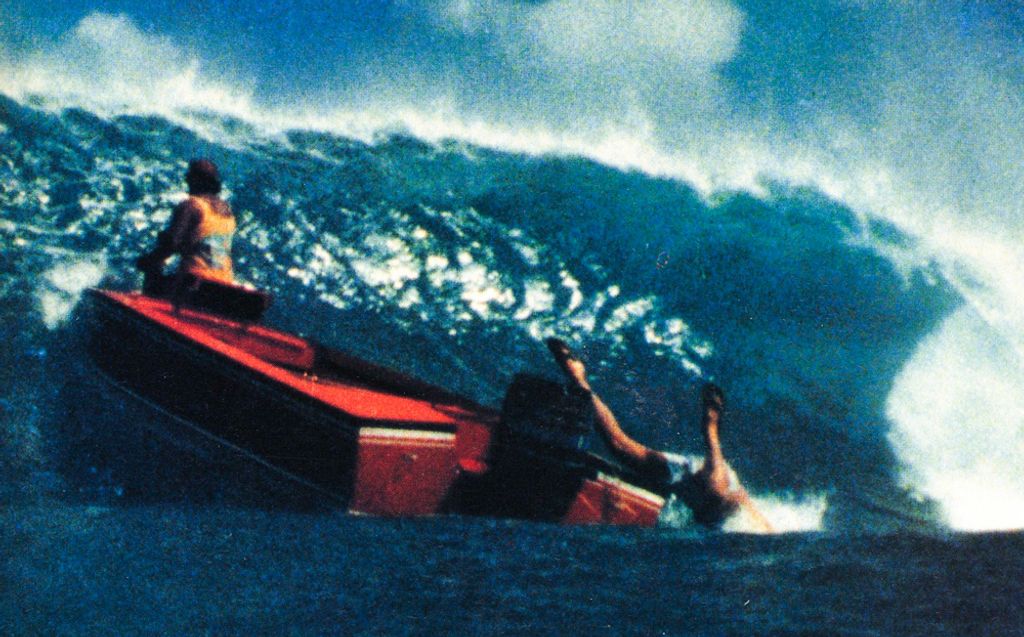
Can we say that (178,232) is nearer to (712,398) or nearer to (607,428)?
(607,428)

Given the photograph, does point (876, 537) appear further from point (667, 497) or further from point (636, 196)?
point (636, 196)

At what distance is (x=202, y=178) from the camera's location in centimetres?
520

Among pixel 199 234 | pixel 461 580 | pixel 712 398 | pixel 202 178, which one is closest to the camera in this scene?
pixel 461 580

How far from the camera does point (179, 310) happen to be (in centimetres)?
537

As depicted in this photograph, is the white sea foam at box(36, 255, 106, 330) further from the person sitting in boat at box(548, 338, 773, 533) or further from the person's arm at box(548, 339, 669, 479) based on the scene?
the person sitting in boat at box(548, 338, 773, 533)

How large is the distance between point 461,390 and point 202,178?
4.41m

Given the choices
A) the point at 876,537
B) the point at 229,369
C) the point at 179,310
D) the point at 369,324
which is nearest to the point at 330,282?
the point at 369,324

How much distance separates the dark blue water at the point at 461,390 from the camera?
267cm

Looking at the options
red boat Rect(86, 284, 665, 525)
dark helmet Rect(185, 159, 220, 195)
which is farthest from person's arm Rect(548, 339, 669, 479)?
dark helmet Rect(185, 159, 220, 195)

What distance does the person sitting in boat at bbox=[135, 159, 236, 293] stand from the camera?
523 cm

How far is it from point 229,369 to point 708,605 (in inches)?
113

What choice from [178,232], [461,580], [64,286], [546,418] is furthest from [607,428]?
[64,286]

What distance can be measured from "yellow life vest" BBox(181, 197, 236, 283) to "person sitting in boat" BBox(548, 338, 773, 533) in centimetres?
230

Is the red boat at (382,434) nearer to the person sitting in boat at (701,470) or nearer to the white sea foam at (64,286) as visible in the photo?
the person sitting in boat at (701,470)
